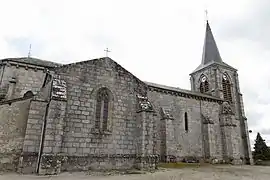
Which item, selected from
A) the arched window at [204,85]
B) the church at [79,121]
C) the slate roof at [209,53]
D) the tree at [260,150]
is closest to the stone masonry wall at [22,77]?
the church at [79,121]

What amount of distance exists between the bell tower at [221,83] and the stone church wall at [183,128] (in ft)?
17.5

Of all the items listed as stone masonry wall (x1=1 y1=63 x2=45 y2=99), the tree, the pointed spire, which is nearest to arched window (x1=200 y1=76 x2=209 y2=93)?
the pointed spire

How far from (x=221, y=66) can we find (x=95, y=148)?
25.1 meters

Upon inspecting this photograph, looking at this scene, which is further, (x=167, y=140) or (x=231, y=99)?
(x=231, y=99)

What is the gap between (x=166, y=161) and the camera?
66.0 ft

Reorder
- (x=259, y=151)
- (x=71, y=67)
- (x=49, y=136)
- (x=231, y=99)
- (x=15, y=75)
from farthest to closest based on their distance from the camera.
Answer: (x=259, y=151) < (x=231, y=99) < (x=15, y=75) < (x=71, y=67) < (x=49, y=136)

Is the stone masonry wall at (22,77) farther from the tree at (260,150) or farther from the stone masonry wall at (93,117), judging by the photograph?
the tree at (260,150)

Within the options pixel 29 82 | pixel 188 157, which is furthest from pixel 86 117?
pixel 188 157

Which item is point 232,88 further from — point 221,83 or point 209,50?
point 209,50

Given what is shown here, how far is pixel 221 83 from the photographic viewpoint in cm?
3025

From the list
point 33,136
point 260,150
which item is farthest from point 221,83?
point 33,136

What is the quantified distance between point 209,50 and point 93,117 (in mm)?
26912

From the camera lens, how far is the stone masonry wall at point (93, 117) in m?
12.4

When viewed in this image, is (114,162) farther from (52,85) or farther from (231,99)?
(231,99)
